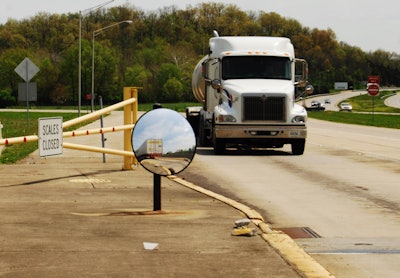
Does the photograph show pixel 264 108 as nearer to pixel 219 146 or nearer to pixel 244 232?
pixel 219 146

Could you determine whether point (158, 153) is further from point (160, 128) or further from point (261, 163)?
point (261, 163)

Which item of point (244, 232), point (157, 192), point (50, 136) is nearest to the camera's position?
point (244, 232)

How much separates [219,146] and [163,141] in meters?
14.3


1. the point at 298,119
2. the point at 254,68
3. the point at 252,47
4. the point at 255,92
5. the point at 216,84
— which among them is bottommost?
the point at 298,119

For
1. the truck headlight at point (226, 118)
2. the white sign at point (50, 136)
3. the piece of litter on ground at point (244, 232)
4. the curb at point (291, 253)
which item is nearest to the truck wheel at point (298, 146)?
the truck headlight at point (226, 118)

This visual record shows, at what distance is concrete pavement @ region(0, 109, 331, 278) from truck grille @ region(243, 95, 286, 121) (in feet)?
33.0

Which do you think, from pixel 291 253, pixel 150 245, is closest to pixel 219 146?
pixel 150 245

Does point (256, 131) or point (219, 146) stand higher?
point (256, 131)

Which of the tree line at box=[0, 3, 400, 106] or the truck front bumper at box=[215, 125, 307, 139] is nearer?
the truck front bumper at box=[215, 125, 307, 139]

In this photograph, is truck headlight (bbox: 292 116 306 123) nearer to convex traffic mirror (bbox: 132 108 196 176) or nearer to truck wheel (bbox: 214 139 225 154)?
truck wheel (bbox: 214 139 225 154)

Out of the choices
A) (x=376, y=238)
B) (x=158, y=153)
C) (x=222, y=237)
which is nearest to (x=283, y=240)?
(x=222, y=237)

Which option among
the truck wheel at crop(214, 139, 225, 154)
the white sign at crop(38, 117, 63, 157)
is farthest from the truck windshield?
the white sign at crop(38, 117, 63, 157)

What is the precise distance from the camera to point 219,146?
24.8 meters

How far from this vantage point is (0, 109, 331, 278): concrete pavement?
761cm
